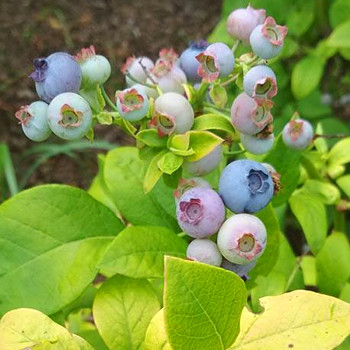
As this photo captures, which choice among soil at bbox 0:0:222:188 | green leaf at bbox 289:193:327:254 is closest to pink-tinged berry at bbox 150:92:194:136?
green leaf at bbox 289:193:327:254

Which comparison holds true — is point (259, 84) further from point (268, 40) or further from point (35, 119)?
point (35, 119)

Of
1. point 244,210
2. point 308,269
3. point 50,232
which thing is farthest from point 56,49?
point 244,210

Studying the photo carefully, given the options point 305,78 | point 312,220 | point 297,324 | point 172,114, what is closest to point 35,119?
point 172,114

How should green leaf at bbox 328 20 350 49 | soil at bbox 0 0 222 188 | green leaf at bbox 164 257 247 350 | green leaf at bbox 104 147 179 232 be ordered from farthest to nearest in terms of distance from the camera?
soil at bbox 0 0 222 188, green leaf at bbox 328 20 350 49, green leaf at bbox 104 147 179 232, green leaf at bbox 164 257 247 350


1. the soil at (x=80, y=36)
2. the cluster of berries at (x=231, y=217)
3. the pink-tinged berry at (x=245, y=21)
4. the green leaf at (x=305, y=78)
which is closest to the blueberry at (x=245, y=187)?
the cluster of berries at (x=231, y=217)

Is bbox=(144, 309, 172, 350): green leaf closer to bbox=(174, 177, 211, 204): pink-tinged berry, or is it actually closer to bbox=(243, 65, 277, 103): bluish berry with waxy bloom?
bbox=(174, 177, 211, 204): pink-tinged berry

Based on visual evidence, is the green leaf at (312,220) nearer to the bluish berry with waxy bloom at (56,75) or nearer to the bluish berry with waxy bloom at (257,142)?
the bluish berry with waxy bloom at (257,142)

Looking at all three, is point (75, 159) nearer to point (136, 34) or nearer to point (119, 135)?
point (119, 135)

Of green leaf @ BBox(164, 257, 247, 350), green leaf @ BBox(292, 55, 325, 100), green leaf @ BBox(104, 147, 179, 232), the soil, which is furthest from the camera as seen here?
the soil
